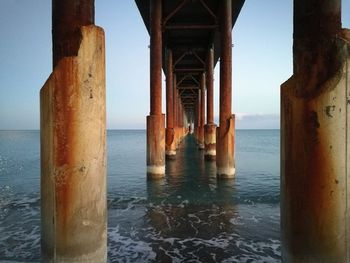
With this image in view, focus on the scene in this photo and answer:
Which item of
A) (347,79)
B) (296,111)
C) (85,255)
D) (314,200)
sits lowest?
(85,255)

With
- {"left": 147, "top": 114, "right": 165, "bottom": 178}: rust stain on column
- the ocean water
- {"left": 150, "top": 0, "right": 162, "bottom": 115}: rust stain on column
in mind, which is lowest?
the ocean water

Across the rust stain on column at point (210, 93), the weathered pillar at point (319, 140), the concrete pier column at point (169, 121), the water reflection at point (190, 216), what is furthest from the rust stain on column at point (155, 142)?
the rust stain on column at point (210, 93)

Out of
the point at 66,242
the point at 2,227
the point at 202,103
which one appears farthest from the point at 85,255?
the point at 202,103

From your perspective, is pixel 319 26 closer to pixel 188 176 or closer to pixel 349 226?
pixel 349 226

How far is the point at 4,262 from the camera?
3.84 metres

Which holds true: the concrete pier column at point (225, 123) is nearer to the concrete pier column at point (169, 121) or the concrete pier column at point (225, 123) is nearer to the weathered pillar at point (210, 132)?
the concrete pier column at point (169, 121)

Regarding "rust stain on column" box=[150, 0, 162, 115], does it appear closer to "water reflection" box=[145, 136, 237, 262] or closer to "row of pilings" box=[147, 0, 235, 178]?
"row of pilings" box=[147, 0, 235, 178]

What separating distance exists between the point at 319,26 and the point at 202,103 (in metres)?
21.3

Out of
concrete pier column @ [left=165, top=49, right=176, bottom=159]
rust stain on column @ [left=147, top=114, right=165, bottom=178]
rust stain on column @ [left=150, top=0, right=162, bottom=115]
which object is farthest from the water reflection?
concrete pier column @ [left=165, top=49, right=176, bottom=159]

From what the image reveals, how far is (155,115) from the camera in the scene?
31.3 feet

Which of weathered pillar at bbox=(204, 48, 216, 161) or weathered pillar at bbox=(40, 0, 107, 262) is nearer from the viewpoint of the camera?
weathered pillar at bbox=(40, 0, 107, 262)

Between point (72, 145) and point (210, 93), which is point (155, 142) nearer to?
Answer: point (72, 145)

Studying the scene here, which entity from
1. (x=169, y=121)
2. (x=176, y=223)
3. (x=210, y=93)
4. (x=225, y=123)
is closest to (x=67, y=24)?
(x=176, y=223)

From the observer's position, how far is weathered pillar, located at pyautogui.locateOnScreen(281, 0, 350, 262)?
2.30 meters
